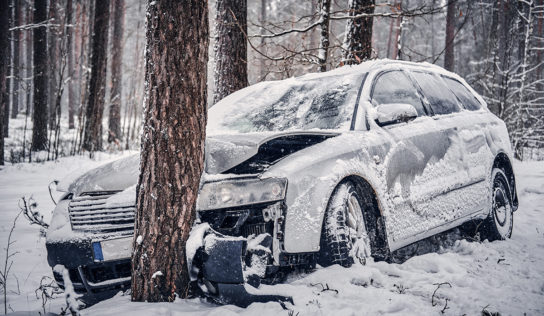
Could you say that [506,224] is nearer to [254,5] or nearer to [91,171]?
[91,171]

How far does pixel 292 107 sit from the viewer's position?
373 cm

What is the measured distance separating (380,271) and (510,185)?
2.69 m

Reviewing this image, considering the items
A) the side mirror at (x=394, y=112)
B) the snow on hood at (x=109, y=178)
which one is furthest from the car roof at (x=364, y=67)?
the snow on hood at (x=109, y=178)

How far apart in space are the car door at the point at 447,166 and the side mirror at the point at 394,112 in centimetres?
66

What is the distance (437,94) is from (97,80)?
8.73 metres

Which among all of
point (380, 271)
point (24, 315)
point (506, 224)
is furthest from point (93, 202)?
point (506, 224)

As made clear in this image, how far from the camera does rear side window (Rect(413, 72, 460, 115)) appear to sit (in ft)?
13.7

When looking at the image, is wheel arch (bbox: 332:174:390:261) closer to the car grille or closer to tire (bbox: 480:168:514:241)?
the car grille

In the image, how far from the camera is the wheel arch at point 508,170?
461cm

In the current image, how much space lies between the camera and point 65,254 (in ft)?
8.79

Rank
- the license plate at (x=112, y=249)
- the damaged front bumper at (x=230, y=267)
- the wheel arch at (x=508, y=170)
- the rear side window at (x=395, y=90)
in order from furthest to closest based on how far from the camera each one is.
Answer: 1. the wheel arch at (x=508, y=170)
2. the rear side window at (x=395, y=90)
3. the license plate at (x=112, y=249)
4. the damaged front bumper at (x=230, y=267)

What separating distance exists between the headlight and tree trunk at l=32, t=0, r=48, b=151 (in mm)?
9783

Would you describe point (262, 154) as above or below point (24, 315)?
above

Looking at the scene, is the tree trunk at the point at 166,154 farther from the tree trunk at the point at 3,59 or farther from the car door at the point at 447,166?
the tree trunk at the point at 3,59
